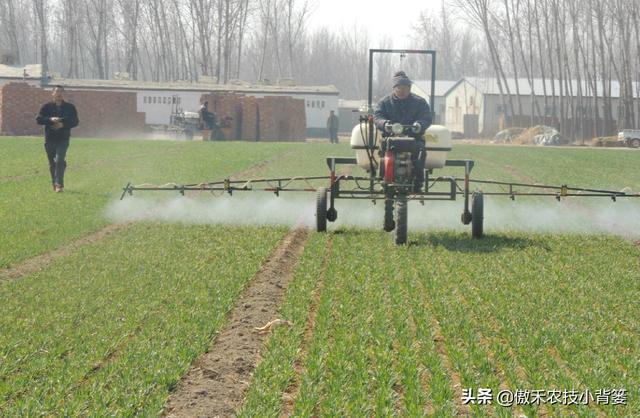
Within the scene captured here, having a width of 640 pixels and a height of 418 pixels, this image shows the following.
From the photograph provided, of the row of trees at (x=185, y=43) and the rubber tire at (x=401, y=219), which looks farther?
the row of trees at (x=185, y=43)

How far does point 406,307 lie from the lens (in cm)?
822

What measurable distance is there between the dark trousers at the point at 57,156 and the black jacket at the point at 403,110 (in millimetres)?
8399

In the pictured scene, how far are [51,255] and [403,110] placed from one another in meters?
4.99

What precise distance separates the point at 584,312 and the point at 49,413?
4.74 metres

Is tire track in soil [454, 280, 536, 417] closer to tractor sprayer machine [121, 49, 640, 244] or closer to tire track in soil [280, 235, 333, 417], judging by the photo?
tire track in soil [280, 235, 333, 417]

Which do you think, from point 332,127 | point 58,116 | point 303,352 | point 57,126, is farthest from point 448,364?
point 332,127

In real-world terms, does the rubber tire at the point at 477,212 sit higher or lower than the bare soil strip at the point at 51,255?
higher

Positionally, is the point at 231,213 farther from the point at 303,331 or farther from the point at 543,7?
the point at 543,7

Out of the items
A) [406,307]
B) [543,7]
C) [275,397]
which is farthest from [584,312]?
[543,7]

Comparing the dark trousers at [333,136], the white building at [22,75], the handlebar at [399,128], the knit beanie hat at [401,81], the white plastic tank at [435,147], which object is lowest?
the dark trousers at [333,136]

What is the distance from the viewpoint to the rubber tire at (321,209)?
13.0m

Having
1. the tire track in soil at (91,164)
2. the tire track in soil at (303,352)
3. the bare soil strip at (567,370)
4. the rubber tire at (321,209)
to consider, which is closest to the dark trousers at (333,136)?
the tire track in soil at (91,164)

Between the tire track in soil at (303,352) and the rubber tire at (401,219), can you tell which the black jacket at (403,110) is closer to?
the rubber tire at (401,219)

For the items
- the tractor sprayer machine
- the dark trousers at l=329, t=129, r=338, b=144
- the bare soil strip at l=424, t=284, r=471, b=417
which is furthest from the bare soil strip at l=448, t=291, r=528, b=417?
the dark trousers at l=329, t=129, r=338, b=144
